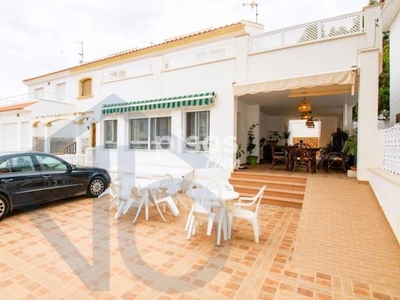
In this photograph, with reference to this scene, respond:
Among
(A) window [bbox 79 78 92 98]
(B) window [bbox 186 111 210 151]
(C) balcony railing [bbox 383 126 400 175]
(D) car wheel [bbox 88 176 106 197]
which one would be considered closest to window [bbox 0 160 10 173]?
(D) car wheel [bbox 88 176 106 197]

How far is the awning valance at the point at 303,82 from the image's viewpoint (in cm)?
783

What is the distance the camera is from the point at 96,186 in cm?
955

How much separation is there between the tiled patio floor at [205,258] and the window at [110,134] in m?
8.18

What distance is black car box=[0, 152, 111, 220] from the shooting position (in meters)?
6.74

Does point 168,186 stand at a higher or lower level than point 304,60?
lower

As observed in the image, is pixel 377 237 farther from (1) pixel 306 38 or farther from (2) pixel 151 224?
(1) pixel 306 38

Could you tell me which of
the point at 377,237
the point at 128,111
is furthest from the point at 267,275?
the point at 128,111

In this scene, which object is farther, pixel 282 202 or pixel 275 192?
pixel 275 192

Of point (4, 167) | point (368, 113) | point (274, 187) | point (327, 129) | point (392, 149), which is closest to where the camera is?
point (392, 149)

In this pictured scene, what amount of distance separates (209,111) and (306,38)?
5070mm

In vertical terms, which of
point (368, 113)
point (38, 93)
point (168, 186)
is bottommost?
point (168, 186)

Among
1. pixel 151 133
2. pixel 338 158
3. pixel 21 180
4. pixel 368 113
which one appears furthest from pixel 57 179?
pixel 338 158

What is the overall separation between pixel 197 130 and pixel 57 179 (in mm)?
6417

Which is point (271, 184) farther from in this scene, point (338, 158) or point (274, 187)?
point (338, 158)
